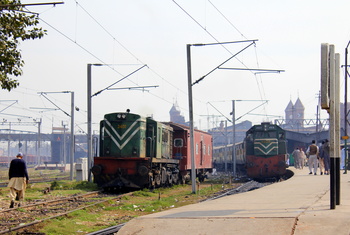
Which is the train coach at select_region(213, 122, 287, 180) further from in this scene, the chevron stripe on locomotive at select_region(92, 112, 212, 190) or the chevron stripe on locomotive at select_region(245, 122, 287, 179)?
the chevron stripe on locomotive at select_region(92, 112, 212, 190)

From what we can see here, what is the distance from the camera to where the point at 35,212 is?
1539 cm

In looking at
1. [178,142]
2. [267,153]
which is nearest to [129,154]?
[178,142]

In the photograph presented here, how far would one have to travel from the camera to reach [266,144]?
111 ft

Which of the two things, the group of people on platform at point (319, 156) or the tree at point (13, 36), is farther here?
the group of people on platform at point (319, 156)

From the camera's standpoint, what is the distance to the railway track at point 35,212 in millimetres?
12424

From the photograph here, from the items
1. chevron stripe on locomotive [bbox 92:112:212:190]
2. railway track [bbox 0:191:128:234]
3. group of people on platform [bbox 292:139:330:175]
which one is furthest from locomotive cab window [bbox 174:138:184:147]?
railway track [bbox 0:191:128:234]

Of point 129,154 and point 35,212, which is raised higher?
point 129,154

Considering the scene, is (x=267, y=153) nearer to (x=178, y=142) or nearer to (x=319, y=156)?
(x=319, y=156)

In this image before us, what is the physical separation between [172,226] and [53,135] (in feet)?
438

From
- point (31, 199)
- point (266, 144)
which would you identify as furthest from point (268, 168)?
point (31, 199)

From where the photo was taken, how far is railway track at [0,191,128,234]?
40.8 feet

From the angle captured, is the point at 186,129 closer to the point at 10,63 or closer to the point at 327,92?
the point at 10,63

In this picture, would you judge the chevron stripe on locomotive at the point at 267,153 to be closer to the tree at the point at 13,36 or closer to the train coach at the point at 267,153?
the train coach at the point at 267,153

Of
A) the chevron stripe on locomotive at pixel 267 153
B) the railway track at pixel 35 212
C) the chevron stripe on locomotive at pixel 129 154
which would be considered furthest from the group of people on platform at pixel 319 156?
the railway track at pixel 35 212
